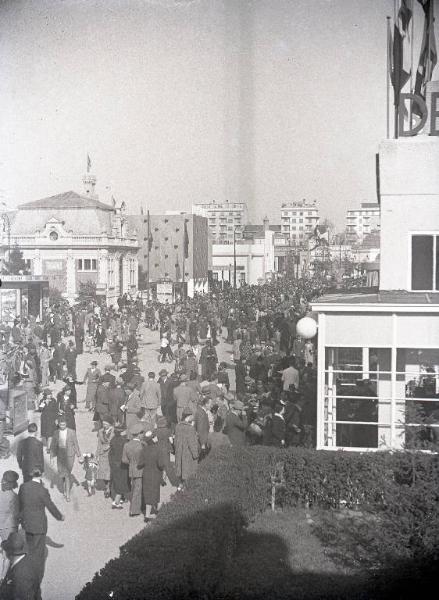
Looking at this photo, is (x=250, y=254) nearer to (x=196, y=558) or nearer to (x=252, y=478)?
(x=252, y=478)

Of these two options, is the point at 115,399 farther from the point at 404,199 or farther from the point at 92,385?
the point at 404,199

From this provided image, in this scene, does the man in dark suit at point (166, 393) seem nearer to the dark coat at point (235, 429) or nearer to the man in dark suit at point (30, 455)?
the dark coat at point (235, 429)

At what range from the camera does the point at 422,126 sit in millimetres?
15547

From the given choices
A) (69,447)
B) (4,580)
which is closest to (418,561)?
(4,580)

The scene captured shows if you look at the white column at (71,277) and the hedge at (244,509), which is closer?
the hedge at (244,509)

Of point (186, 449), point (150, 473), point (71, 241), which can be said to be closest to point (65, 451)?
point (150, 473)

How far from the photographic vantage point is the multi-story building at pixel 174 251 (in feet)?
78.1

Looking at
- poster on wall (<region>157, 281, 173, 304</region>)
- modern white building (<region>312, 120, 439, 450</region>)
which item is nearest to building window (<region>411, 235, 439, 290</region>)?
modern white building (<region>312, 120, 439, 450</region>)

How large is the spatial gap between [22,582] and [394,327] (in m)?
7.13

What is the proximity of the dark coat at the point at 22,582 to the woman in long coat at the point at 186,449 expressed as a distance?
3.69 meters

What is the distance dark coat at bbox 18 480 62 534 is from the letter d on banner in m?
10.0

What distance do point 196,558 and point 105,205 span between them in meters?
16.4

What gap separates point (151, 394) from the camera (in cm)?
1519

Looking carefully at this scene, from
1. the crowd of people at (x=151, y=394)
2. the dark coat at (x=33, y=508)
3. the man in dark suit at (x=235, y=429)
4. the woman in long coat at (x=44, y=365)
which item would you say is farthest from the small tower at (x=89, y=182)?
the dark coat at (x=33, y=508)
